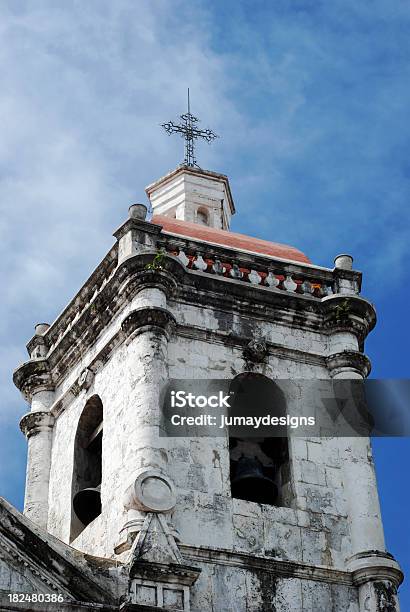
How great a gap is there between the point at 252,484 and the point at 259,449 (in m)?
0.88

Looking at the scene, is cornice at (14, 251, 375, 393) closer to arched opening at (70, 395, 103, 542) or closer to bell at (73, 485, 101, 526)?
arched opening at (70, 395, 103, 542)

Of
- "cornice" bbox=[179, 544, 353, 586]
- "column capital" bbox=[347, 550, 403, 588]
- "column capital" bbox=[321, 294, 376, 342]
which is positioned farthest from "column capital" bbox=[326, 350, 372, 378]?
"cornice" bbox=[179, 544, 353, 586]

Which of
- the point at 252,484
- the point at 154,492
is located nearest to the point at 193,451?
the point at 252,484

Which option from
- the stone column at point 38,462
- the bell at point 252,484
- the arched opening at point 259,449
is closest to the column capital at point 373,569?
the arched opening at point 259,449

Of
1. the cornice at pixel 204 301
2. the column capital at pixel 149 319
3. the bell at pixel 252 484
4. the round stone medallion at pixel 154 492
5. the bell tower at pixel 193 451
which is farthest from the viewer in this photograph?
the cornice at pixel 204 301

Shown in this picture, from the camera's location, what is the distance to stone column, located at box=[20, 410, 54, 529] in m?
19.6

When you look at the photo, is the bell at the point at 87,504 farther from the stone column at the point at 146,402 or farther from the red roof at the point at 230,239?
the red roof at the point at 230,239

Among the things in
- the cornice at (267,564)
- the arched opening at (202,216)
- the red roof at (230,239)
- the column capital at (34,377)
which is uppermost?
the arched opening at (202,216)

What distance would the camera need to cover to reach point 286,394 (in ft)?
61.8

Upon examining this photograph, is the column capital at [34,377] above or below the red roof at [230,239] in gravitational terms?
below

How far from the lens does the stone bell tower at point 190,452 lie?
53.9 ft

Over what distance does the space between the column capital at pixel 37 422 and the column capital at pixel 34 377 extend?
0.37 m

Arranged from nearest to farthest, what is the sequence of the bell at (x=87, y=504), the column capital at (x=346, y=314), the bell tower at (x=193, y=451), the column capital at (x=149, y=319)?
the bell tower at (x=193, y=451) < the column capital at (x=149, y=319) < the bell at (x=87, y=504) < the column capital at (x=346, y=314)

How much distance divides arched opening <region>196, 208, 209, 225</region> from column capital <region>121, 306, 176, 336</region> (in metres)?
5.45
